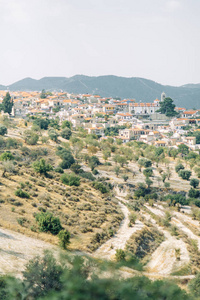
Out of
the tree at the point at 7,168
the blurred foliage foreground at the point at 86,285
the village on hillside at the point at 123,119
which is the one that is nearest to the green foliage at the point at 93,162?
the tree at the point at 7,168

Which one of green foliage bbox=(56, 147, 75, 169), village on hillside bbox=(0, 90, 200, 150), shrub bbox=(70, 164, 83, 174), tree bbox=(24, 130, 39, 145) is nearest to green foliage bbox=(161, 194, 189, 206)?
shrub bbox=(70, 164, 83, 174)

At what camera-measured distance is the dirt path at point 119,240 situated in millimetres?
18147

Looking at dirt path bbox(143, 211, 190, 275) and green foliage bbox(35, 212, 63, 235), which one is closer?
dirt path bbox(143, 211, 190, 275)

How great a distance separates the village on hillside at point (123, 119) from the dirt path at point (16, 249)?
2550 inches

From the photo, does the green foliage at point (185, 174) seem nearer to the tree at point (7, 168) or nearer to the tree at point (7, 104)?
the tree at point (7, 168)

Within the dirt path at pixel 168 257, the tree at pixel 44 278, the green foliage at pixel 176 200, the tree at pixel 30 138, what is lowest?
the green foliage at pixel 176 200

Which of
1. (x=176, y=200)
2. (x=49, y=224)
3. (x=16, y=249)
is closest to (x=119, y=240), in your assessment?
(x=49, y=224)

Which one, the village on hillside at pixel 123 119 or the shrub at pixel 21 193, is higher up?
the village on hillside at pixel 123 119

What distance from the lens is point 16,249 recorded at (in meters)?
15.8

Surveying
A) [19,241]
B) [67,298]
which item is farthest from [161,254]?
[67,298]

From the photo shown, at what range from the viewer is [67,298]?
643cm

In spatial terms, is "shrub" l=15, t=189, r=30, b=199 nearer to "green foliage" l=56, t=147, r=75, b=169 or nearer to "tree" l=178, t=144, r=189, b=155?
"green foliage" l=56, t=147, r=75, b=169

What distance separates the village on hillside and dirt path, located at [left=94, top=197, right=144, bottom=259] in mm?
56796

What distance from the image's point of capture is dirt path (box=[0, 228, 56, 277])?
43.5 feet
